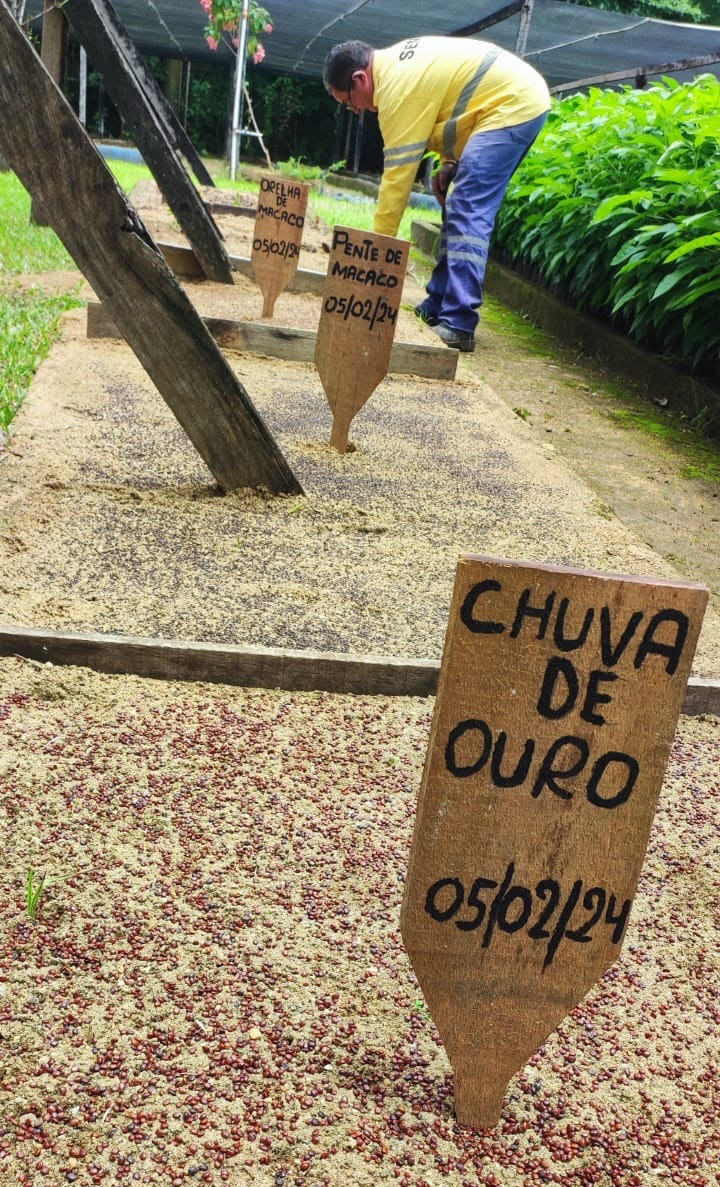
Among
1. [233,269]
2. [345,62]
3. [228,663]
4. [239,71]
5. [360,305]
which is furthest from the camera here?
[239,71]

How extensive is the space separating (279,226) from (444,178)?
1.68m

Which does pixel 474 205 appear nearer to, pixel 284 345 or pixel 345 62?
pixel 345 62

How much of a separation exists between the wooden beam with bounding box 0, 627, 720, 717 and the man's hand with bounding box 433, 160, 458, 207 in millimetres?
5339

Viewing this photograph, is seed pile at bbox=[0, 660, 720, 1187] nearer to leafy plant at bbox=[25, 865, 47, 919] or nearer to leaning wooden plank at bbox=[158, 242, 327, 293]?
leafy plant at bbox=[25, 865, 47, 919]

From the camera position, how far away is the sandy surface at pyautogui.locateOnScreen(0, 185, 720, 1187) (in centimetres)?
113

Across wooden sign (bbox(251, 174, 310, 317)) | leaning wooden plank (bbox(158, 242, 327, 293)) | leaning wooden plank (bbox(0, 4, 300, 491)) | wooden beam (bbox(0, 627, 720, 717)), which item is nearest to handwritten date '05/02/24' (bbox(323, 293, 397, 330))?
leaning wooden plank (bbox(0, 4, 300, 491))

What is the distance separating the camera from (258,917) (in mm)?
1432

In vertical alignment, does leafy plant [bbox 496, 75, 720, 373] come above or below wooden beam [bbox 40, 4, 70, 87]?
below

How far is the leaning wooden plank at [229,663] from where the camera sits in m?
1.97

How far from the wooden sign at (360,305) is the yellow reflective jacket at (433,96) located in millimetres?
2358

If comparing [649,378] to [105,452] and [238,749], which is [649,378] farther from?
[238,749]

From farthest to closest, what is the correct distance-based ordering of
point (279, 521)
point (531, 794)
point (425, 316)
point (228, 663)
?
point (425, 316) → point (279, 521) → point (228, 663) → point (531, 794)

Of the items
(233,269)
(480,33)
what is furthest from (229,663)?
(480,33)

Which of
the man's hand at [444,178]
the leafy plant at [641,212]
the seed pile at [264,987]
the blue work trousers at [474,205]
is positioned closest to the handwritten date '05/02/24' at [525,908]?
the seed pile at [264,987]
